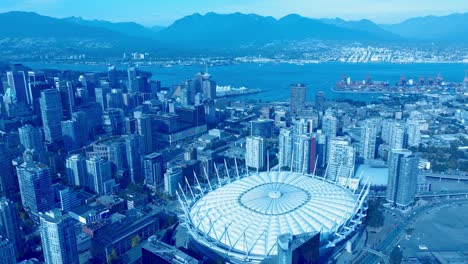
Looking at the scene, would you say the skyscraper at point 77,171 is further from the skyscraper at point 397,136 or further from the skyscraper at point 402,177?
the skyscraper at point 397,136

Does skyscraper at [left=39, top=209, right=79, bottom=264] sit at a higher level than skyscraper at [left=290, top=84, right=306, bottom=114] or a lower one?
lower

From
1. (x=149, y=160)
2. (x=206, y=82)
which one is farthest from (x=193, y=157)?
(x=206, y=82)

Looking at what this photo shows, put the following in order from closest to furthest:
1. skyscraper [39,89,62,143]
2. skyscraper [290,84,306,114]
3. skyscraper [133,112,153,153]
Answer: skyscraper [133,112,153,153], skyscraper [39,89,62,143], skyscraper [290,84,306,114]

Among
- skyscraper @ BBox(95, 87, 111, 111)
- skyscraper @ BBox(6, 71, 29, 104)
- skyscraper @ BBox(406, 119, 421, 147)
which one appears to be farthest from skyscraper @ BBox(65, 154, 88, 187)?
skyscraper @ BBox(406, 119, 421, 147)

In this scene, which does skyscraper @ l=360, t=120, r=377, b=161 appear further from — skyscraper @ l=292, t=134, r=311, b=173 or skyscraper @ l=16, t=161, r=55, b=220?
skyscraper @ l=16, t=161, r=55, b=220

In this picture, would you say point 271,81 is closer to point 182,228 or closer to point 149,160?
point 149,160

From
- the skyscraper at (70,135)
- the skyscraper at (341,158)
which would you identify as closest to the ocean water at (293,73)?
the skyscraper at (70,135)

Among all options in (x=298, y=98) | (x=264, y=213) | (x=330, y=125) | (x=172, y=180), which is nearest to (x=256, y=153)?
(x=172, y=180)
